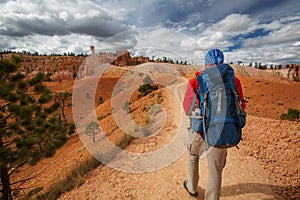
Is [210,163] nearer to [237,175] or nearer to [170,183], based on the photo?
[170,183]

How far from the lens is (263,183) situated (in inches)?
154

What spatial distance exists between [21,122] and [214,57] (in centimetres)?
641

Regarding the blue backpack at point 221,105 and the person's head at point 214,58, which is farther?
the person's head at point 214,58

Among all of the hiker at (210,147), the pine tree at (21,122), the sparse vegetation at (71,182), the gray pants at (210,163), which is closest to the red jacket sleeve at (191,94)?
the hiker at (210,147)

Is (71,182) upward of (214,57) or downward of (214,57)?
downward

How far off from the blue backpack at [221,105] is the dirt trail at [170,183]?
1696 millimetres

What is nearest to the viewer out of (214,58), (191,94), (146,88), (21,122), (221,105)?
(221,105)

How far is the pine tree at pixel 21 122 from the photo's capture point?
5715mm

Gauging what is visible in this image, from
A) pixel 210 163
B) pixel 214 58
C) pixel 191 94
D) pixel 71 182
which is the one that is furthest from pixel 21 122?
pixel 214 58

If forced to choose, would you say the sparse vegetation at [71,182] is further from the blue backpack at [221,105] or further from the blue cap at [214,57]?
the blue cap at [214,57]

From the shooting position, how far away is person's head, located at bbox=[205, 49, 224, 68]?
2533mm

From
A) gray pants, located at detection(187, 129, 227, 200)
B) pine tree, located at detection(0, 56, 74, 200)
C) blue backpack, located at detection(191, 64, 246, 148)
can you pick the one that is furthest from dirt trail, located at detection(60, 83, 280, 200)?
pine tree, located at detection(0, 56, 74, 200)

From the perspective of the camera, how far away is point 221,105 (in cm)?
237

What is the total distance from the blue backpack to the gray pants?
21 cm
